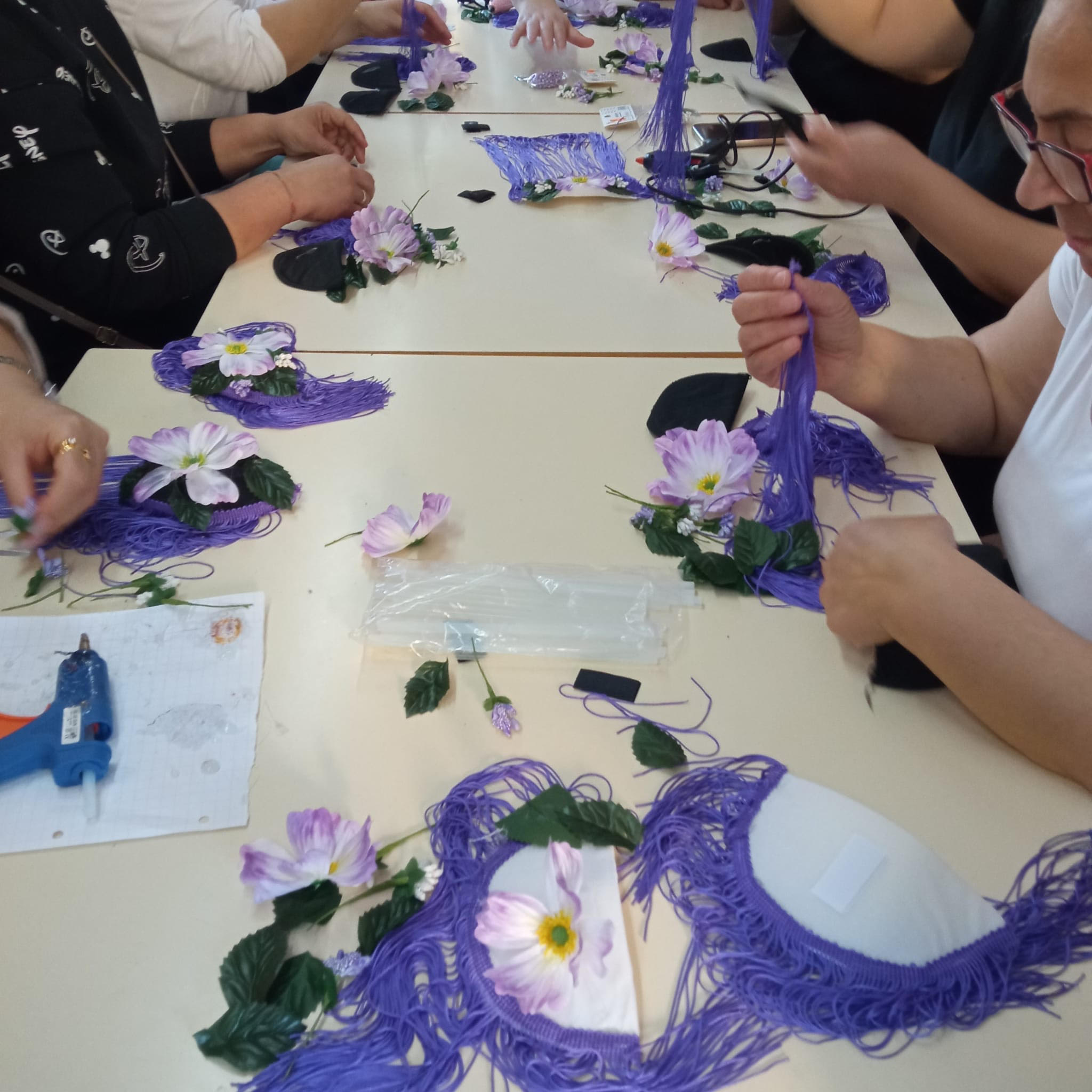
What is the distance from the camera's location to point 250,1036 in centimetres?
53

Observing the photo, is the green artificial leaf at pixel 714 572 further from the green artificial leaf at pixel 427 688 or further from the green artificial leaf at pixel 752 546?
the green artificial leaf at pixel 427 688

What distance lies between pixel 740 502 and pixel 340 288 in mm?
631

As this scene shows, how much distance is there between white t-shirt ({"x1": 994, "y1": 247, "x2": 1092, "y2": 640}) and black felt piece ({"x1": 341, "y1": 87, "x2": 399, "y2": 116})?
126cm

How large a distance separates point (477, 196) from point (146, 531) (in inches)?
32.1

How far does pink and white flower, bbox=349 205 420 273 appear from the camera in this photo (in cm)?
120

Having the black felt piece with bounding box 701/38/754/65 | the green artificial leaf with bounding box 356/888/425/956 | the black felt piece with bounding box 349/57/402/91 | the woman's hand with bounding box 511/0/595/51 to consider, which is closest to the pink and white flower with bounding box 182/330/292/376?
the green artificial leaf with bounding box 356/888/425/956

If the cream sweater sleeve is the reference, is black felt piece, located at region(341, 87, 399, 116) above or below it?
below

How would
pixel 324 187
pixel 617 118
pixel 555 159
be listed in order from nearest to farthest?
pixel 324 187
pixel 555 159
pixel 617 118

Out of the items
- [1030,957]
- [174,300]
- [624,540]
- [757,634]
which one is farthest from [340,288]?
[1030,957]

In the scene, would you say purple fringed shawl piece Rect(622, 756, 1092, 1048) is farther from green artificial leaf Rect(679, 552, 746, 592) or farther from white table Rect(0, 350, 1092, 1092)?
green artificial leaf Rect(679, 552, 746, 592)

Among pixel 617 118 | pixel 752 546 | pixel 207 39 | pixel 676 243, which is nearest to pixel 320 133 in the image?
pixel 207 39

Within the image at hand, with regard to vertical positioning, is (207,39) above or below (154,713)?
above

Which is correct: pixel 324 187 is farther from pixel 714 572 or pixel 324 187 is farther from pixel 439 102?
pixel 714 572

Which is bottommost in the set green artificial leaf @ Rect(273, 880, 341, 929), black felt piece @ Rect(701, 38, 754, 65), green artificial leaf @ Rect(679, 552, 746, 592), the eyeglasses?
green artificial leaf @ Rect(273, 880, 341, 929)
